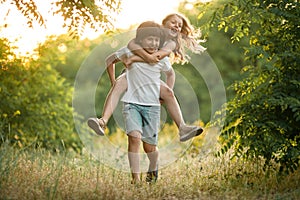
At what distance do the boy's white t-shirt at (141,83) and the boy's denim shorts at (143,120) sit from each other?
0.23 ft

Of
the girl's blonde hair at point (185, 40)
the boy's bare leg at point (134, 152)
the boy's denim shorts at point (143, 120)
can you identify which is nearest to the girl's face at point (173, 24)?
the girl's blonde hair at point (185, 40)

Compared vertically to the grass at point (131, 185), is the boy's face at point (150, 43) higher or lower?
higher

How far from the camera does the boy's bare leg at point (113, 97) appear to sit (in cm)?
591

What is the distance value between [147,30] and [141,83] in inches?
23.1

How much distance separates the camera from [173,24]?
6.22m

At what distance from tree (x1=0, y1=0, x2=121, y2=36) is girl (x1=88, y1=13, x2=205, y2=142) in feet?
2.12

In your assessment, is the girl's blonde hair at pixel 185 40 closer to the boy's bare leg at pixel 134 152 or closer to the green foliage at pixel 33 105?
the boy's bare leg at pixel 134 152

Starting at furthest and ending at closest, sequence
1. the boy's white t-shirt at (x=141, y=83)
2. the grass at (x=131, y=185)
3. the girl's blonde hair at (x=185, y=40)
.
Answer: the girl's blonde hair at (x=185, y=40) < the boy's white t-shirt at (x=141, y=83) < the grass at (x=131, y=185)

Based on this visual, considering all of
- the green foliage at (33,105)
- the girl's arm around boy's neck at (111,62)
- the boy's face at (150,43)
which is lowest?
the green foliage at (33,105)

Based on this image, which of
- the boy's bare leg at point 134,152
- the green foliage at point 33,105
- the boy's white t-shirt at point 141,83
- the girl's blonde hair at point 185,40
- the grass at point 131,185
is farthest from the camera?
the green foliage at point 33,105

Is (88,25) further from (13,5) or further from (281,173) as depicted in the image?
(281,173)

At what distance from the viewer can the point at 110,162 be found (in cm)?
770

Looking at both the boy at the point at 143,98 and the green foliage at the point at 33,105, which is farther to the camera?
the green foliage at the point at 33,105

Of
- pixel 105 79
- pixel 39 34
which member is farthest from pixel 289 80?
pixel 105 79
